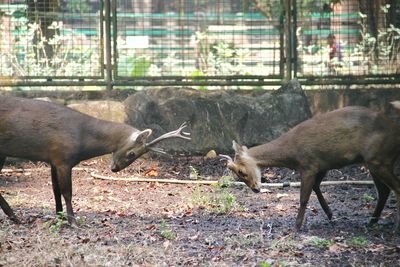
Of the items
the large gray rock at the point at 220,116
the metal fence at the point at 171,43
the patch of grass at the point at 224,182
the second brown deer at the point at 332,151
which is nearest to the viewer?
the second brown deer at the point at 332,151

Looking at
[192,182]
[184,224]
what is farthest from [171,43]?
[184,224]

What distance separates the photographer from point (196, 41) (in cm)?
1402

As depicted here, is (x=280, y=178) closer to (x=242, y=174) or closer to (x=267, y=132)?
(x=267, y=132)

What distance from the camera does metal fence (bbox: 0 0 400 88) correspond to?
43.1ft

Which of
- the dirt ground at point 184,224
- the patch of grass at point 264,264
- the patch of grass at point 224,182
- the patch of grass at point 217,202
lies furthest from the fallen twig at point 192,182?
the patch of grass at point 264,264

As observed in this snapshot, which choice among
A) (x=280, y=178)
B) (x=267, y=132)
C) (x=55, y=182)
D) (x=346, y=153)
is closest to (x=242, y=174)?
(x=346, y=153)

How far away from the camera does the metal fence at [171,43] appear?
43.1ft

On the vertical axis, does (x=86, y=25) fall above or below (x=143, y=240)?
above

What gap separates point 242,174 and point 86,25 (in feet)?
18.4

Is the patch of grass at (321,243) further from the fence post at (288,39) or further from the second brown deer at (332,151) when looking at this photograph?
the fence post at (288,39)

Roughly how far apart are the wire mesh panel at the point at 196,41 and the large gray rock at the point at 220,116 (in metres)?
0.75

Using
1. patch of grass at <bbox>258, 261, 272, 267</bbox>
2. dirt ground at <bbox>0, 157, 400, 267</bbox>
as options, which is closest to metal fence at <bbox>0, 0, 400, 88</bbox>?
dirt ground at <bbox>0, 157, 400, 267</bbox>

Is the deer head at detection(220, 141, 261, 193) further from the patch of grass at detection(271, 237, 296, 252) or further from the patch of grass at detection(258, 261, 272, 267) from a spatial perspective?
the patch of grass at detection(258, 261, 272, 267)

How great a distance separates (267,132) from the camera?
1263cm
